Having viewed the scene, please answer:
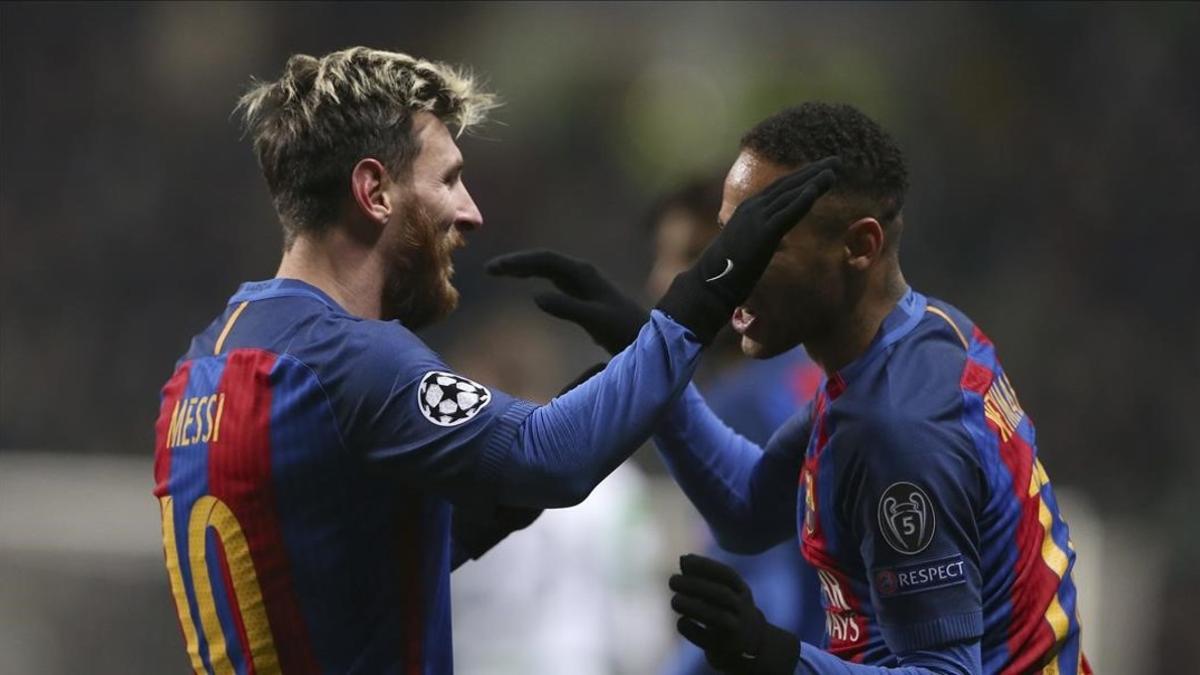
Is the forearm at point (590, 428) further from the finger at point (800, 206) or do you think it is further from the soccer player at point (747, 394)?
the soccer player at point (747, 394)

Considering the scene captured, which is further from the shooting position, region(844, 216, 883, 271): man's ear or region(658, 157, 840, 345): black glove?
region(844, 216, 883, 271): man's ear

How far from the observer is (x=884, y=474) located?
9.14 feet

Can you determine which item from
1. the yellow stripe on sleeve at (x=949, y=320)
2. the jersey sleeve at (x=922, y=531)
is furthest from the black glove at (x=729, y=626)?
the yellow stripe on sleeve at (x=949, y=320)

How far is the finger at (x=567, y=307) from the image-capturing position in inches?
136

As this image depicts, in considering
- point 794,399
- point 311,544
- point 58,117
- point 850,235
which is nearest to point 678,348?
point 850,235

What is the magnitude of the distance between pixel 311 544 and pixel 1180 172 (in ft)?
24.4

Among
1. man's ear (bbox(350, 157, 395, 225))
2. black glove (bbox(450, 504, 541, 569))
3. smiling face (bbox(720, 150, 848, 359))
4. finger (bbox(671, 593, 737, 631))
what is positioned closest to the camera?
finger (bbox(671, 593, 737, 631))

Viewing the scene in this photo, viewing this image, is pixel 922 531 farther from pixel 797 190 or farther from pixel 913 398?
pixel 797 190

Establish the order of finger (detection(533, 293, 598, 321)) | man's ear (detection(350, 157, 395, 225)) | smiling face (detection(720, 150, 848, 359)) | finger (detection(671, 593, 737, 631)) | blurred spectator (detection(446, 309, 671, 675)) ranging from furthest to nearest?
1. blurred spectator (detection(446, 309, 671, 675))
2. finger (detection(533, 293, 598, 321))
3. man's ear (detection(350, 157, 395, 225))
4. smiling face (detection(720, 150, 848, 359))
5. finger (detection(671, 593, 737, 631))

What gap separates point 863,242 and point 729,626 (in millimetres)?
812

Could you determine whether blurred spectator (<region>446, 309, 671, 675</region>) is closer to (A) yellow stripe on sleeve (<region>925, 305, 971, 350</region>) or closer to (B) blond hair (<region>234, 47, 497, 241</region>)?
(B) blond hair (<region>234, 47, 497, 241</region>)

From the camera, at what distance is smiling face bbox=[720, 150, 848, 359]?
303cm

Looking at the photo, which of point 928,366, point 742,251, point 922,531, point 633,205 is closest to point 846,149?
point 742,251

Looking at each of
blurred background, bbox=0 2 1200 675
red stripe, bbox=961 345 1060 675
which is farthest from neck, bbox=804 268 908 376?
blurred background, bbox=0 2 1200 675
